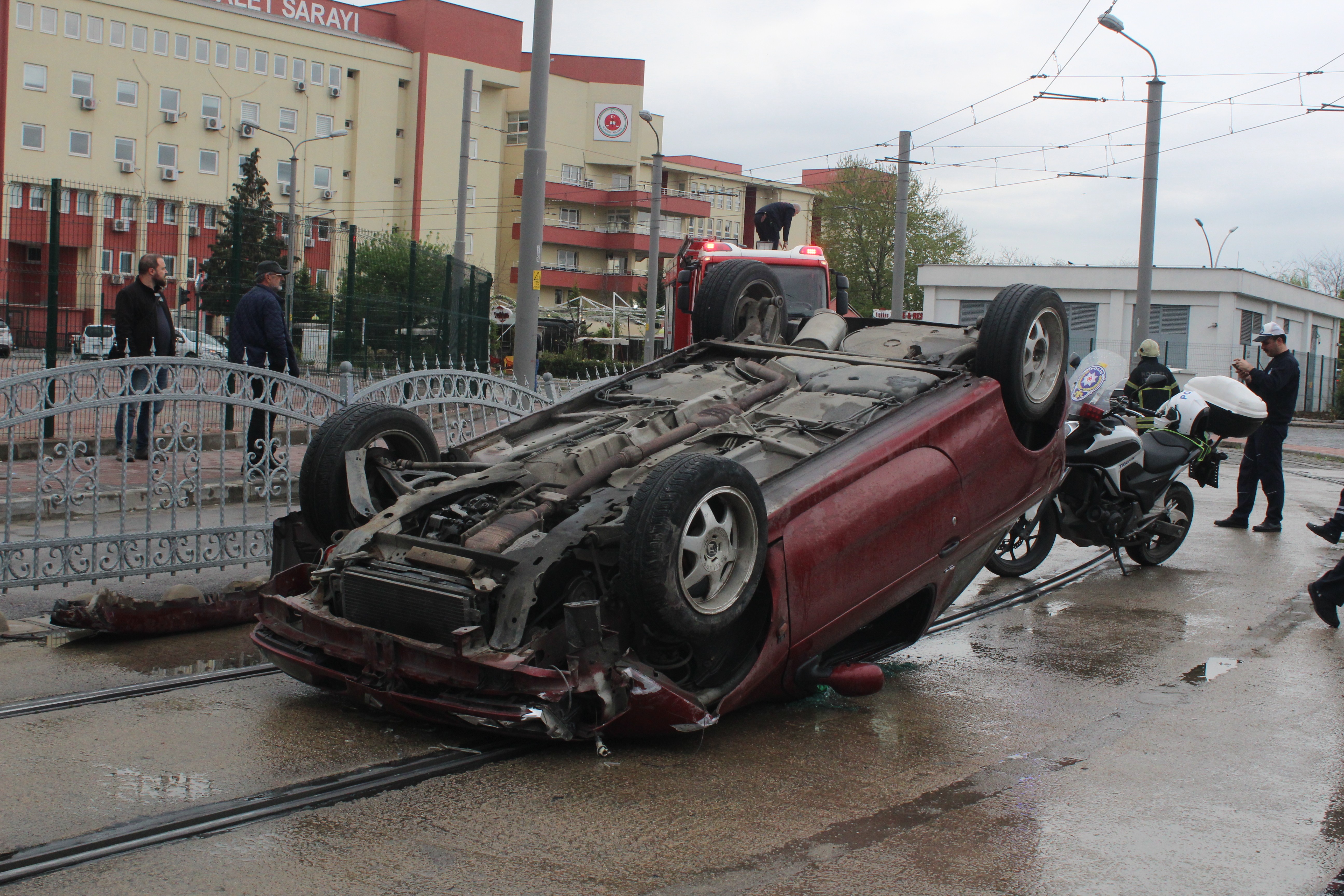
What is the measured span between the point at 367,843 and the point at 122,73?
56210 mm

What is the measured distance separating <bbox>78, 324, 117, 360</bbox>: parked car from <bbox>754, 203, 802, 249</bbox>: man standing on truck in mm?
10756

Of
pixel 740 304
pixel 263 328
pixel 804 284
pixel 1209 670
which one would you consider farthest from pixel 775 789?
pixel 804 284

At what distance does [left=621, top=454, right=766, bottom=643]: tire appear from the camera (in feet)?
13.9

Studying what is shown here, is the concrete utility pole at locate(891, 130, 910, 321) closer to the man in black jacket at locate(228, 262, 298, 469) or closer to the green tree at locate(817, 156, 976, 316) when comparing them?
the man in black jacket at locate(228, 262, 298, 469)

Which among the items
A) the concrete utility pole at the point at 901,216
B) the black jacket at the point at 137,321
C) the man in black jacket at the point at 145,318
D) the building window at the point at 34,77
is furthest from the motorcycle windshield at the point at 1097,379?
the building window at the point at 34,77

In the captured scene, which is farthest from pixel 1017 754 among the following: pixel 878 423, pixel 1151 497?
pixel 1151 497

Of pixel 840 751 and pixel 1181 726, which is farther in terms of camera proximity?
pixel 1181 726

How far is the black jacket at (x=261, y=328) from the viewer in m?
9.52

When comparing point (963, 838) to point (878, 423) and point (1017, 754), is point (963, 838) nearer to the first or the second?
point (1017, 754)

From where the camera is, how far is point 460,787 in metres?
4.11

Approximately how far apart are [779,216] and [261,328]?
1140cm

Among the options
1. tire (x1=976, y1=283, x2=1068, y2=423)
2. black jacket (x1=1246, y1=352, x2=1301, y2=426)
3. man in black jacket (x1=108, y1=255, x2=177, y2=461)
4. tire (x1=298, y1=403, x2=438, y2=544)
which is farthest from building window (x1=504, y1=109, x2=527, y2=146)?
tire (x1=298, y1=403, x2=438, y2=544)

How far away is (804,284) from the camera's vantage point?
1697 cm

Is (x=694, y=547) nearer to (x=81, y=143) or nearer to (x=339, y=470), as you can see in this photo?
(x=339, y=470)
